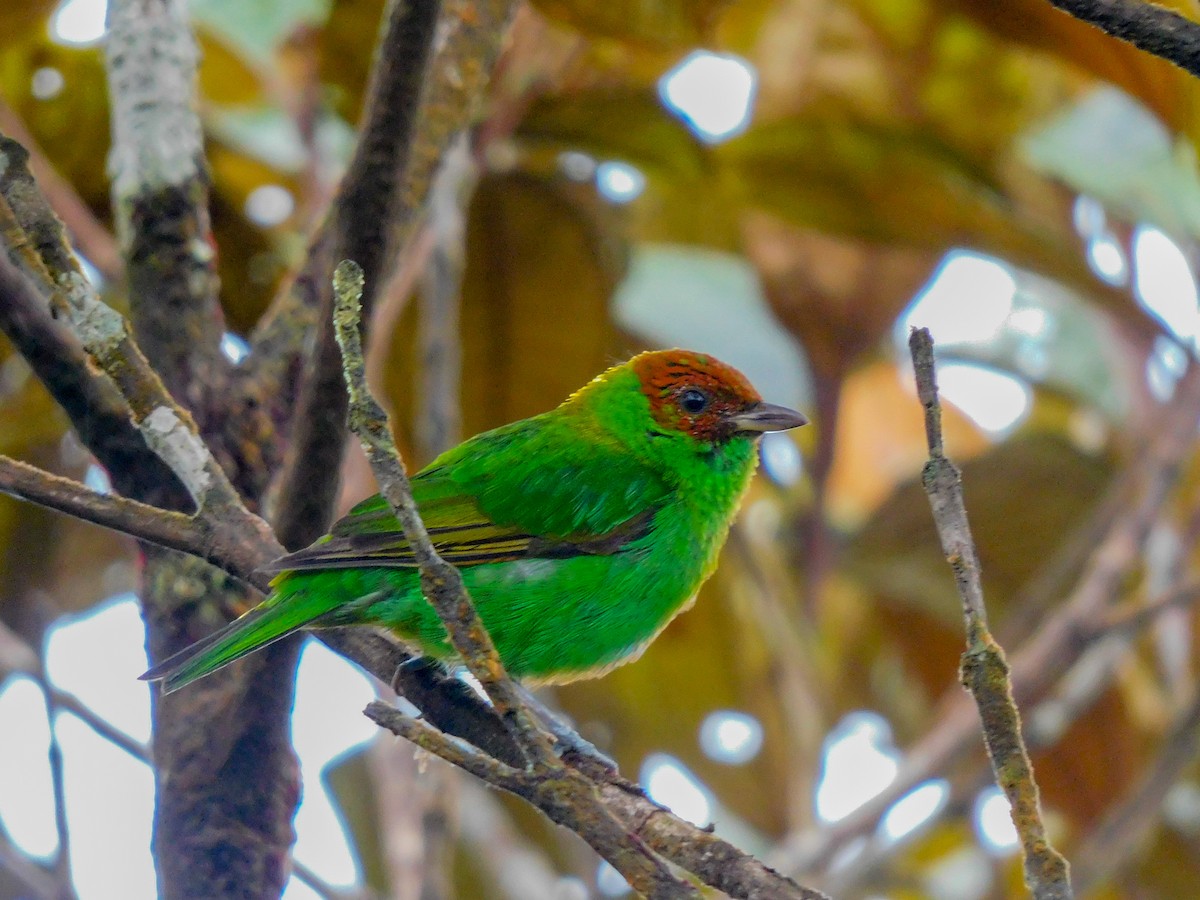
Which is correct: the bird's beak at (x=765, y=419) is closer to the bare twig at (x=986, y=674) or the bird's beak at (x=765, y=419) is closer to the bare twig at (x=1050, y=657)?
the bare twig at (x=1050, y=657)

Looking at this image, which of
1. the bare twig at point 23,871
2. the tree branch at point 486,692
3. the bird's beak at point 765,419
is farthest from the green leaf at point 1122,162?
the bare twig at point 23,871

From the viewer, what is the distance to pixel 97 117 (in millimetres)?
4402

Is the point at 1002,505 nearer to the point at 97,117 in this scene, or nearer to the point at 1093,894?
the point at 1093,894

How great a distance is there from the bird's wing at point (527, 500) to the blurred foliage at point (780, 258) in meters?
0.79

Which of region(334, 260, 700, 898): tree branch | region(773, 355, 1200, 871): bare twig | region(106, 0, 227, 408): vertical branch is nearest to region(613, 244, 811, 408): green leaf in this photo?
region(773, 355, 1200, 871): bare twig

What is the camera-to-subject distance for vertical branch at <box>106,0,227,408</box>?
267 centimetres

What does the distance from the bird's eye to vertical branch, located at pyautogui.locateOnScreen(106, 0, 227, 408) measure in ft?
4.37

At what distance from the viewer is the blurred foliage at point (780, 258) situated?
A: 436cm

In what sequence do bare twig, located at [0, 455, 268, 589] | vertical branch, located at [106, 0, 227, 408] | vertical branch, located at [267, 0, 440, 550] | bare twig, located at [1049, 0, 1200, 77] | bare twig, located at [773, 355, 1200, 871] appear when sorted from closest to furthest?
bare twig, located at [1049, 0, 1200, 77] → bare twig, located at [0, 455, 268, 589] → vertical branch, located at [267, 0, 440, 550] → vertical branch, located at [106, 0, 227, 408] → bare twig, located at [773, 355, 1200, 871]

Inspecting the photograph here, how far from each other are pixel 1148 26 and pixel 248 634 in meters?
1.71

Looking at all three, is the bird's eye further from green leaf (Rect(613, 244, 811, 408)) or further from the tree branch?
the tree branch

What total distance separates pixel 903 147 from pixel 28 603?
2.94 metres

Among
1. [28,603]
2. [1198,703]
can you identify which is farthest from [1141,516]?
[28,603]

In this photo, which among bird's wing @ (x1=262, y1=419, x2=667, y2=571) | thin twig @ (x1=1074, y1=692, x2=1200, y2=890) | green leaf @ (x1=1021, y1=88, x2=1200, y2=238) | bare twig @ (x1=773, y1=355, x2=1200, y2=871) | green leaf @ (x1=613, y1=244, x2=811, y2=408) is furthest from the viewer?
green leaf @ (x1=613, y1=244, x2=811, y2=408)
